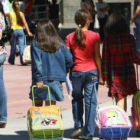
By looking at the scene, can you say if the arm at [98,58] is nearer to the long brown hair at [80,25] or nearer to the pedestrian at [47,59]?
the long brown hair at [80,25]

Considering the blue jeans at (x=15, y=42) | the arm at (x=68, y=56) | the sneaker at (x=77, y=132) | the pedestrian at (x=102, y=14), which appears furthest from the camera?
the pedestrian at (x=102, y=14)

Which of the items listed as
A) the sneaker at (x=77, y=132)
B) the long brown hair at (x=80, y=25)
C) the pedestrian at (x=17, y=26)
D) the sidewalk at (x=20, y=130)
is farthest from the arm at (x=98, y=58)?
the pedestrian at (x=17, y=26)

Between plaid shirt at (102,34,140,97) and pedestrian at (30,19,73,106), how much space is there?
0.53m

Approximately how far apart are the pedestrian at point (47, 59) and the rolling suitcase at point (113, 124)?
26.8 inches

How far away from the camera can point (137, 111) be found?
9.29 metres

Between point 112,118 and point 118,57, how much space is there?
92 centimetres

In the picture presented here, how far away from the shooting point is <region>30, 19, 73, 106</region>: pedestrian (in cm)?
888

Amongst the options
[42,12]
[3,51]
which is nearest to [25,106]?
[3,51]

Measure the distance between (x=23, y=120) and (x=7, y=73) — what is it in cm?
614

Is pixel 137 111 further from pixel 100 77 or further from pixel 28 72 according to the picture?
pixel 28 72

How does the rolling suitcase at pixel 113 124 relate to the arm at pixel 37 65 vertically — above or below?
below

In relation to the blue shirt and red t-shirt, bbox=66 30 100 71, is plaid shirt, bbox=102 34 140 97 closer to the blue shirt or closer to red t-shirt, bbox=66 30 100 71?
red t-shirt, bbox=66 30 100 71

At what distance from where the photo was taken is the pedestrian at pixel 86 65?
30.0 feet

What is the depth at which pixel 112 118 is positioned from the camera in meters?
8.59
